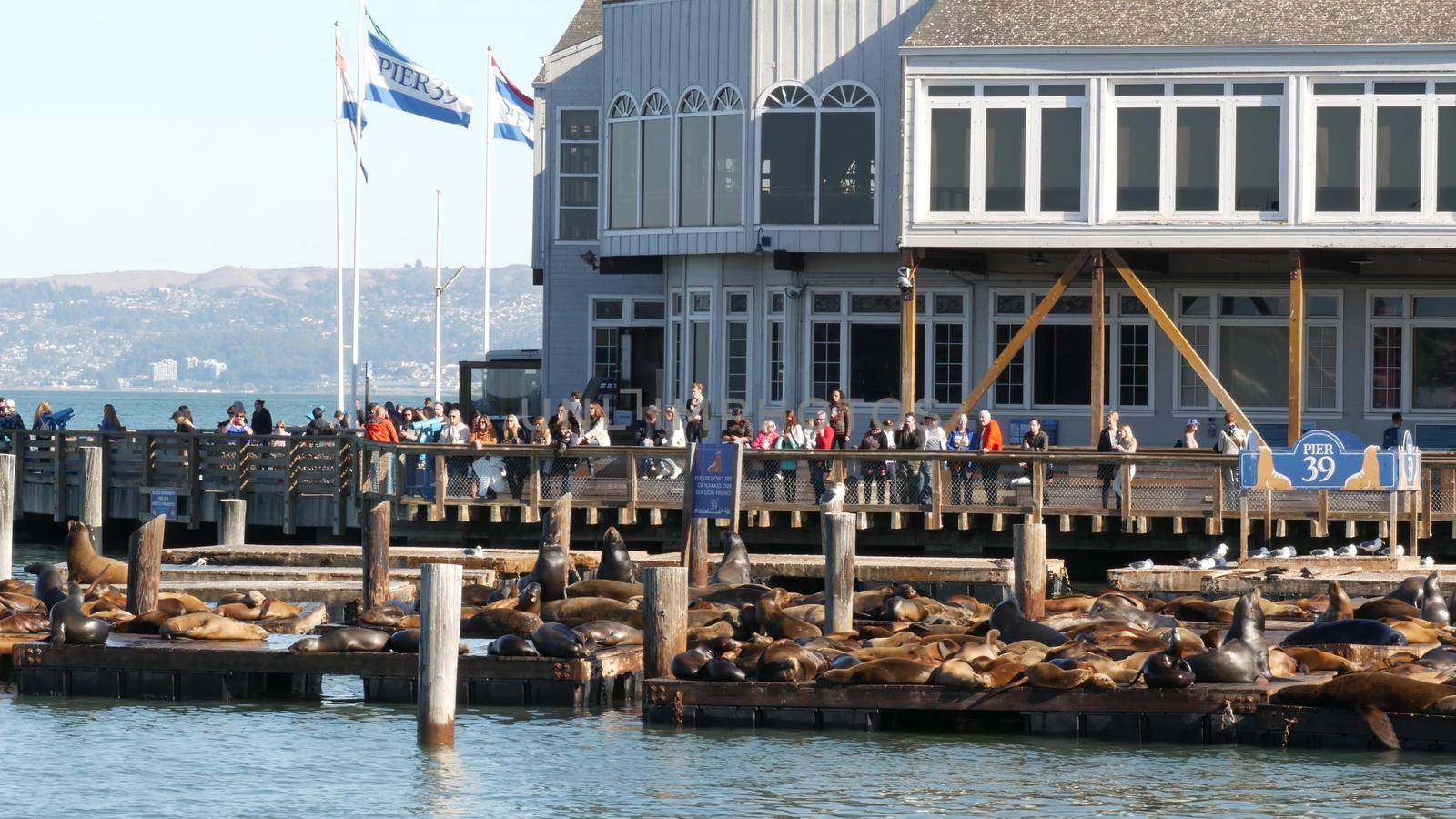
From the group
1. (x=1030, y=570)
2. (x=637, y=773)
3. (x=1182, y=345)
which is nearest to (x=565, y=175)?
(x=1182, y=345)

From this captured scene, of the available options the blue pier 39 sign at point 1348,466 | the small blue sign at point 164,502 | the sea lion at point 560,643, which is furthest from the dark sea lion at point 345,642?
the small blue sign at point 164,502

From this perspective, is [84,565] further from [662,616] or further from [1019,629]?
[1019,629]

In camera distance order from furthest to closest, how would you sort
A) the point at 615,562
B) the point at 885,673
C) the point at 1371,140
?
the point at 1371,140 < the point at 615,562 < the point at 885,673

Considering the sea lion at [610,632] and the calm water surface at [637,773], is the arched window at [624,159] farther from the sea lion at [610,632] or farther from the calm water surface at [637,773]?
the calm water surface at [637,773]

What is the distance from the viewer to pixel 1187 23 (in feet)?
106

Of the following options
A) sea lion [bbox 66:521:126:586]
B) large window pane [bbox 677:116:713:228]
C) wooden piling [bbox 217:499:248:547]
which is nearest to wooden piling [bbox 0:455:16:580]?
sea lion [bbox 66:521:126:586]

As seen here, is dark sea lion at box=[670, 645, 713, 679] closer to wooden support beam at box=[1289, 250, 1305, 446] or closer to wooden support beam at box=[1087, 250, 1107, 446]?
wooden support beam at box=[1087, 250, 1107, 446]

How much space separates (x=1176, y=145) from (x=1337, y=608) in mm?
11582

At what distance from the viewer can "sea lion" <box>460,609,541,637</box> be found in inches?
882

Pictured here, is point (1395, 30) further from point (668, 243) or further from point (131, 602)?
point (131, 602)

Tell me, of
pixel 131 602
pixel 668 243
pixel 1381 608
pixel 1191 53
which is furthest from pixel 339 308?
pixel 1381 608

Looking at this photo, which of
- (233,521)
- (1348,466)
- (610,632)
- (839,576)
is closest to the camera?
(610,632)

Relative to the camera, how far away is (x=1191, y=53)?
31.9 metres

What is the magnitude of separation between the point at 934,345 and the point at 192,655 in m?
17.0
